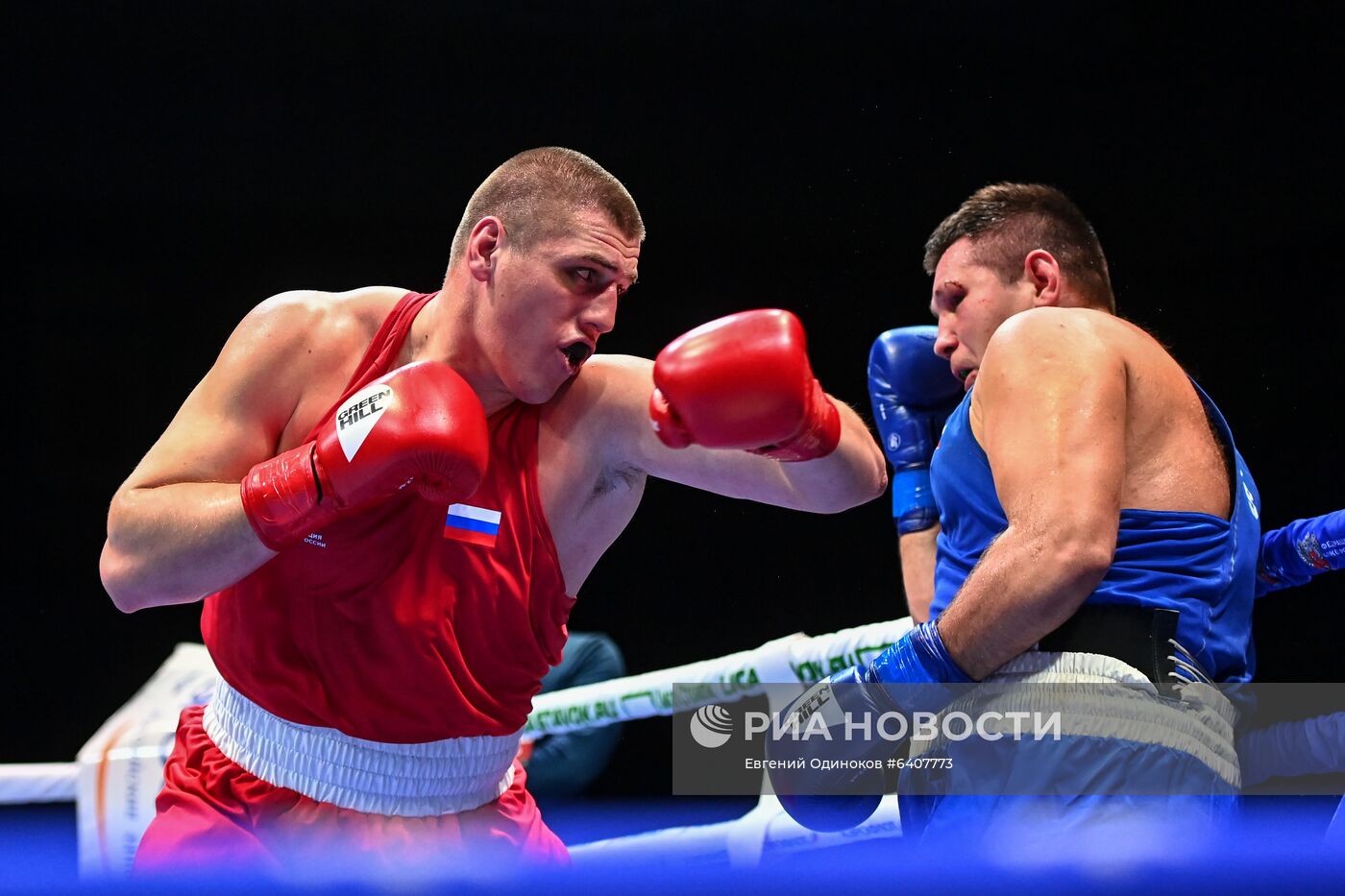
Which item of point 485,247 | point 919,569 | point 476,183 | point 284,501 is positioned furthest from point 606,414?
point 476,183

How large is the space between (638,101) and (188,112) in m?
1.82

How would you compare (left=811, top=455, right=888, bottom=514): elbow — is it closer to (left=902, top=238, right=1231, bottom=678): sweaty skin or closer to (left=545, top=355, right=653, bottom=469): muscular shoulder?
(left=902, top=238, right=1231, bottom=678): sweaty skin

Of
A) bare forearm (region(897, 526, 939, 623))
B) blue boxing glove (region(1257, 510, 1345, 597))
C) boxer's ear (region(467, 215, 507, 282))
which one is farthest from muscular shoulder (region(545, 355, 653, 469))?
blue boxing glove (region(1257, 510, 1345, 597))

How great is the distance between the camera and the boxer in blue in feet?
6.22

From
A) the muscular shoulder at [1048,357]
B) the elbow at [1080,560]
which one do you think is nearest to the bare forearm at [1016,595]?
the elbow at [1080,560]

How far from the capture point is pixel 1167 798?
187 cm

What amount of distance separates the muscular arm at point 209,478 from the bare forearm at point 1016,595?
1101mm

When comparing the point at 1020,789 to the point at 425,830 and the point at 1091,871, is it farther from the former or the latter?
the point at 1091,871

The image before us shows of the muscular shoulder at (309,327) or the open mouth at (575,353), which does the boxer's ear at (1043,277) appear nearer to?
the open mouth at (575,353)

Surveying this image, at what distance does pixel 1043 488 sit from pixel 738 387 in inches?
19.6

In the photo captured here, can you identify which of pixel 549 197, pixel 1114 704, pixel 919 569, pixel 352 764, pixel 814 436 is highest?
pixel 549 197

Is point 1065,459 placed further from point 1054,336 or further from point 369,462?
point 369,462

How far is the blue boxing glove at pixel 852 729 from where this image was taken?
198cm

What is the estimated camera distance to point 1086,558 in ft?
6.13
